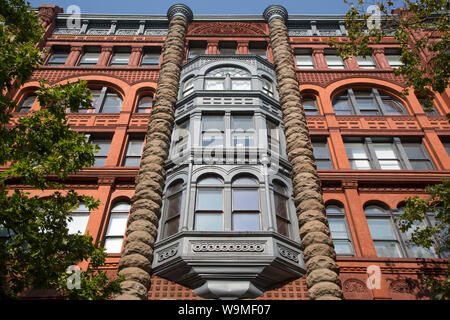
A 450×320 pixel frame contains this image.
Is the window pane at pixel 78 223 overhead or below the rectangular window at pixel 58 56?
below

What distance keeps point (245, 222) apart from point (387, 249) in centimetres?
529

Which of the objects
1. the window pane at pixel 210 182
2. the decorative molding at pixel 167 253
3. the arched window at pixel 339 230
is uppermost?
the window pane at pixel 210 182

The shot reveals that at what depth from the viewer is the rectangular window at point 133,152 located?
15.6 metres

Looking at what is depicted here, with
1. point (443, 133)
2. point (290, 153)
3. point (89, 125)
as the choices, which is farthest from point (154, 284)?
point (443, 133)

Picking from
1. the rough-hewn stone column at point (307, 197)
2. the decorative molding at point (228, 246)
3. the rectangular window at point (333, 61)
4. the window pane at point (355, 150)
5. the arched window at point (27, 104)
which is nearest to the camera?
the decorative molding at point (228, 246)

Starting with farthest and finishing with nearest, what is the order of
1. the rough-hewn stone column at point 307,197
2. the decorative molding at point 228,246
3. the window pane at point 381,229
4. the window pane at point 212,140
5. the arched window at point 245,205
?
the window pane at point 212,140, the window pane at point 381,229, the arched window at point 245,205, the rough-hewn stone column at point 307,197, the decorative molding at point 228,246

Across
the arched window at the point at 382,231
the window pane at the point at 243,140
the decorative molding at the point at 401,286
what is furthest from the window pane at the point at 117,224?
the decorative molding at the point at 401,286

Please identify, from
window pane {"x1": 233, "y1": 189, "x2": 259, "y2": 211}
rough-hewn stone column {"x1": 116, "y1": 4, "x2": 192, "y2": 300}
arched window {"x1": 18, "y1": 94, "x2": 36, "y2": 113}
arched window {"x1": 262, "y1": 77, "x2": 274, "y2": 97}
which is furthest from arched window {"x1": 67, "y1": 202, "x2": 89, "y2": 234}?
arched window {"x1": 262, "y1": 77, "x2": 274, "y2": 97}

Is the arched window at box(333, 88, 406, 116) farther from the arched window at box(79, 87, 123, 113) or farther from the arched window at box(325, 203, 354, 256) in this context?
the arched window at box(79, 87, 123, 113)

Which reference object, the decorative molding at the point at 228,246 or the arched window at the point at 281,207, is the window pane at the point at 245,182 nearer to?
the arched window at the point at 281,207

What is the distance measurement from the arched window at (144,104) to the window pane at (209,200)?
24.7ft

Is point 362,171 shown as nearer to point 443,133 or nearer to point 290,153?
point 290,153

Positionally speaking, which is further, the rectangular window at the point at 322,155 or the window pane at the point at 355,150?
the window pane at the point at 355,150
